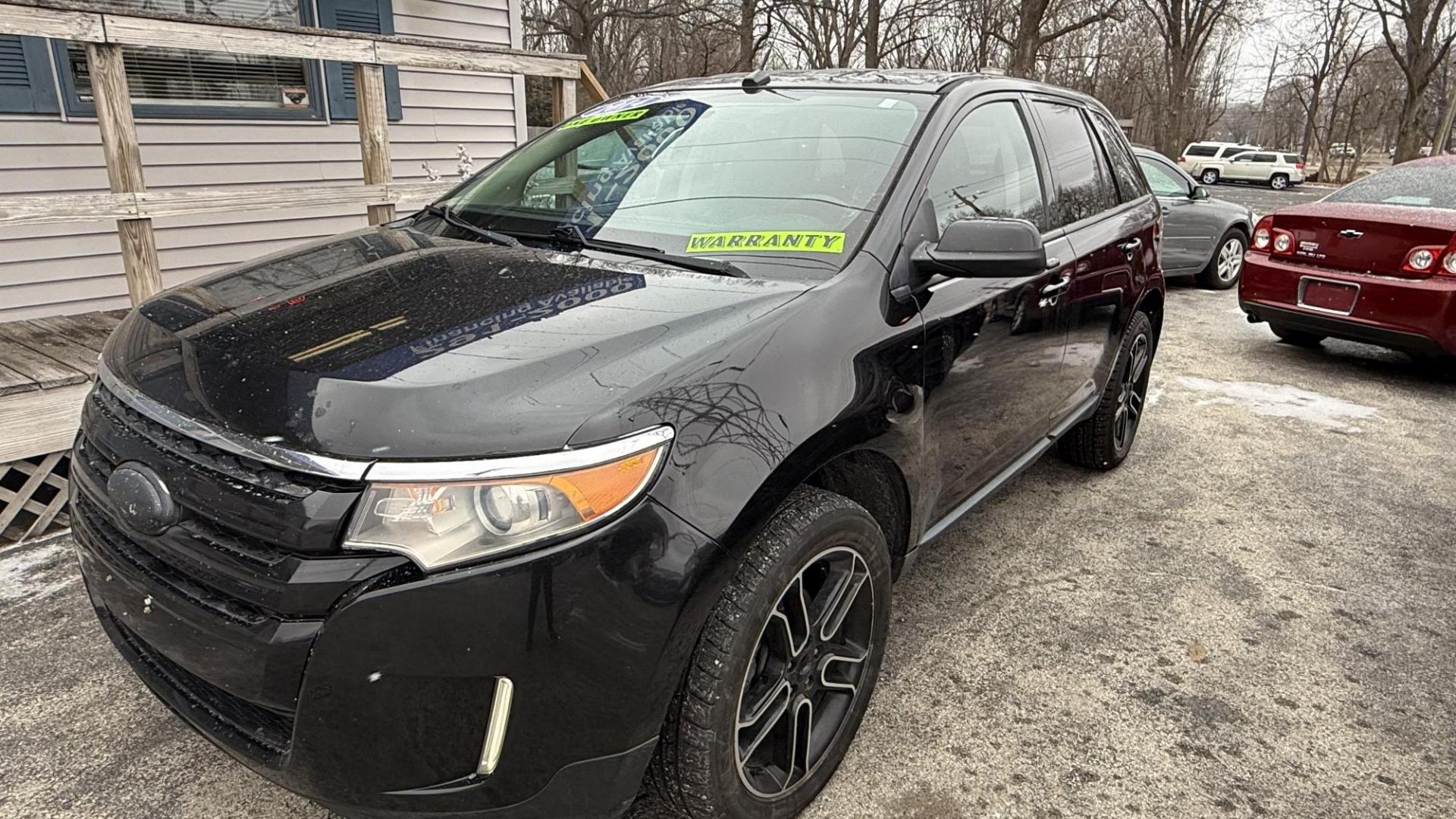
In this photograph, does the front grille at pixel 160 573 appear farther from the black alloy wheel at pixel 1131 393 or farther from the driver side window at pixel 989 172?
the black alloy wheel at pixel 1131 393

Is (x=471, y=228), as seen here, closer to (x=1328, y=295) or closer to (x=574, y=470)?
(x=574, y=470)

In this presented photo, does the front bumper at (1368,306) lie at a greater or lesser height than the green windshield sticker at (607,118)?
lesser

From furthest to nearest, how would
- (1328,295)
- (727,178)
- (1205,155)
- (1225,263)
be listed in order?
(1205,155), (1225,263), (1328,295), (727,178)

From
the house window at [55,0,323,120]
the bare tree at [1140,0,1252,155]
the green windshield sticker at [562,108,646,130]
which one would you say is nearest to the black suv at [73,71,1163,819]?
the green windshield sticker at [562,108,646,130]

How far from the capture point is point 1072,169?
3.38 meters

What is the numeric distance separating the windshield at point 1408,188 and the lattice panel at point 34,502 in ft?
24.9

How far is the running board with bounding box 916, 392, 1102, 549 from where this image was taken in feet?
8.57

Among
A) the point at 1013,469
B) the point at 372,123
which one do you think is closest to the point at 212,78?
the point at 372,123

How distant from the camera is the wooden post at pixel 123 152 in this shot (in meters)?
3.52

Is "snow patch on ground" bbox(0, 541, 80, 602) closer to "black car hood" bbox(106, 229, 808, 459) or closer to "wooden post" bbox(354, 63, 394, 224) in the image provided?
"black car hood" bbox(106, 229, 808, 459)

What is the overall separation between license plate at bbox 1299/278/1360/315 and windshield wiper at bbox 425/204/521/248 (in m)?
5.65

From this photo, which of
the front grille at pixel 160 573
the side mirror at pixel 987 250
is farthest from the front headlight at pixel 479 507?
the side mirror at pixel 987 250

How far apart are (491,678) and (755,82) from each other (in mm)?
2192

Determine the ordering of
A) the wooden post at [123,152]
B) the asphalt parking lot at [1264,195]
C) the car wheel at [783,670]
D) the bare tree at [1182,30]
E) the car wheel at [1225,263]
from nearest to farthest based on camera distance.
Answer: the car wheel at [783,670], the wooden post at [123,152], the car wheel at [1225,263], the asphalt parking lot at [1264,195], the bare tree at [1182,30]
